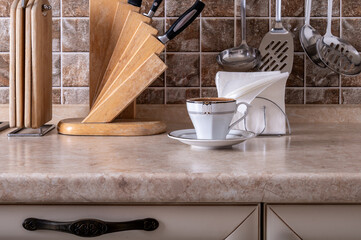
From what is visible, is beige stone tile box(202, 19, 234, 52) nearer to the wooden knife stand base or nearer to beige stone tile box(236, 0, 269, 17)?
beige stone tile box(236, 0, 269, 17)

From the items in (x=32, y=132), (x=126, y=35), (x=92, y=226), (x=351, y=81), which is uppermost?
(x=126, y=35)

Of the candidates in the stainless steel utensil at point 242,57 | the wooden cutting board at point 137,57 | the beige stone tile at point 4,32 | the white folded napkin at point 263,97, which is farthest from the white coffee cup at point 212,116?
the beige stone tile at point 4,32

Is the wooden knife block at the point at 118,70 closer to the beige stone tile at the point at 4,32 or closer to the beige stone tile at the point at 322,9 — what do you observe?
the beige stone tile at the point at 4,32

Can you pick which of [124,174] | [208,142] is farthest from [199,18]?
[124,174]

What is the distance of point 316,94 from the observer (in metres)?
1.38

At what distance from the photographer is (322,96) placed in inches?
54.3

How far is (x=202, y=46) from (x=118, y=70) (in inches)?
11.8

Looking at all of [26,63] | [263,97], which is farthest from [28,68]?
[263,97]

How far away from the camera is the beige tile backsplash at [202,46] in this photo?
4.48 ft

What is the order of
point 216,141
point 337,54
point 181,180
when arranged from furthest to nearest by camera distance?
point 337,54 → point 216,141 → point 181,180

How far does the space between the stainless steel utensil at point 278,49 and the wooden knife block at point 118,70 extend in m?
0.32

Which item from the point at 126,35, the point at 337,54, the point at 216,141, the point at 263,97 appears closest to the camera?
the point at 216,141

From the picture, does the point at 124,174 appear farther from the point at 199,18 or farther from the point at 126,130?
the point at 199,18

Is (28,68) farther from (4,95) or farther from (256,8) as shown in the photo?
(256,8)
